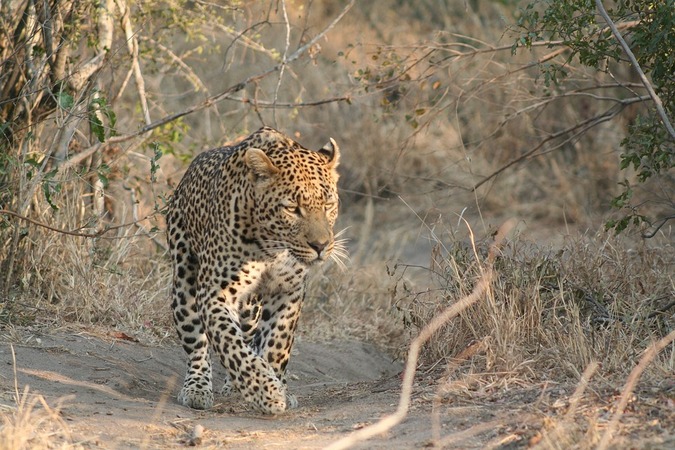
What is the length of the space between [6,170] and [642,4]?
4.39 metres

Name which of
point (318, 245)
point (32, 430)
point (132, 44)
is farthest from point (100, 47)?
point (32, 430)

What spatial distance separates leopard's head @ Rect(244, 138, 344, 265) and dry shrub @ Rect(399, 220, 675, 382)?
→ 86 centimetres

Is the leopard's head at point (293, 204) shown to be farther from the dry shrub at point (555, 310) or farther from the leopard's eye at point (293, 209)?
the dry shrub at point (555, 310)

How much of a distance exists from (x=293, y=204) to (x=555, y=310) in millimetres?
1679

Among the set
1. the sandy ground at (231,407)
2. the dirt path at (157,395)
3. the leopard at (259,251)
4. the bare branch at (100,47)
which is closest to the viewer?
the sandy ground at (231,407)

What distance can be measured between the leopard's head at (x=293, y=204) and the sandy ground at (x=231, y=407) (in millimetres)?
941

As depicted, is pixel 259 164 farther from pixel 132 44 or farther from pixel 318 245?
pixel 132 44

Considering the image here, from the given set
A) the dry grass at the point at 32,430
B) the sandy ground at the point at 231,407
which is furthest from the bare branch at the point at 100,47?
the dry grass at the point at 32,430

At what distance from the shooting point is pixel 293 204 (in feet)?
21.2

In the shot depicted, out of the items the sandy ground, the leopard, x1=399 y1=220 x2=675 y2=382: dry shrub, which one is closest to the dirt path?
the sandy ground

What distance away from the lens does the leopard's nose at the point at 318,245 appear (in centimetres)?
634

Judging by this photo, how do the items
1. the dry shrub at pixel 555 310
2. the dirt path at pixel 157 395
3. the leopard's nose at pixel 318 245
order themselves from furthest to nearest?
1. the leopard's nose at pixel 318 245
2. the dry shrub at pixel 555 310
3. the dirt path at pixel 157 395

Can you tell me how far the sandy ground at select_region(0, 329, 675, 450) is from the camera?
5.25m

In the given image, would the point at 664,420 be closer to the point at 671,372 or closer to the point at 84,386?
the point at 671,372
